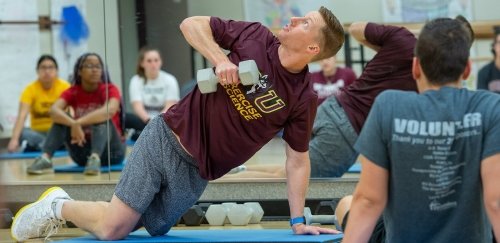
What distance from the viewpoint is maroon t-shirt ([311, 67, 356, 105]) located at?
25.7ft

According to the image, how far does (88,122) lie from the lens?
6535 mm

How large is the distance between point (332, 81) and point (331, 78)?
0.03 metres

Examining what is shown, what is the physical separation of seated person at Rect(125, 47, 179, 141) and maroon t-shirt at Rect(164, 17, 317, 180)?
225cm

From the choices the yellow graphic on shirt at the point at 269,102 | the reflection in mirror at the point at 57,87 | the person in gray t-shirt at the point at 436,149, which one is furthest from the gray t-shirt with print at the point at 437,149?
the reflection in mirror at the point at 57,87

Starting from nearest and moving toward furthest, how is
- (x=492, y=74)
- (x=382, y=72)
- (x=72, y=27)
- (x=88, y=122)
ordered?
1. (x=382, y=72)
2. (x=88, y=122)
3. (x=492, y=74)
4. (x=72, y=27)

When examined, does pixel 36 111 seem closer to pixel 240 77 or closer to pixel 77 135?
pixel 77 135

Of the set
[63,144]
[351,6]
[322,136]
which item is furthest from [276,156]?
[63,144]

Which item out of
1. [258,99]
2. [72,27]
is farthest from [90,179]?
[72,27]

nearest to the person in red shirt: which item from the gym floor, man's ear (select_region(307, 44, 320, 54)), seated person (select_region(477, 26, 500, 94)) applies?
man's ear (select_region(307, 44, 320, 54))

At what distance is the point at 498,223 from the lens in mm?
2602

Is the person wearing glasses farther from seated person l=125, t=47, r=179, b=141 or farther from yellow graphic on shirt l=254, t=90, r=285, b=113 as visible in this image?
yellow graphic on shirt l=254, t=90, r=285, b=113

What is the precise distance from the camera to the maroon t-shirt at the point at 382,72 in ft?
17.0

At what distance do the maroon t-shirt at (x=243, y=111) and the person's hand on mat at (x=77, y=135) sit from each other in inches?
110

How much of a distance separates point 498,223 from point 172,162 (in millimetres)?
1620
